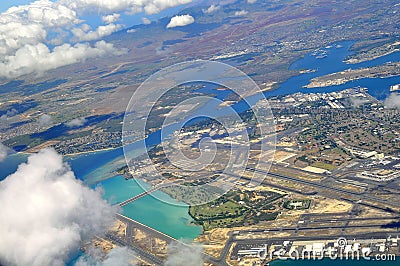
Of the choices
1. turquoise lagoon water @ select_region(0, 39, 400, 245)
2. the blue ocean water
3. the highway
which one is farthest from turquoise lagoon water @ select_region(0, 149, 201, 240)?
the blue ocean water

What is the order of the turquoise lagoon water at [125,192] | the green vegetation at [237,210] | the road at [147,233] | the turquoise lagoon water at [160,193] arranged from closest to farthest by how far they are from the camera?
the road at [147,233] < the green vegetation at [237,210] < the turquoise lagoon water at [125,192] < the turquoise lagoon water at [160,193]

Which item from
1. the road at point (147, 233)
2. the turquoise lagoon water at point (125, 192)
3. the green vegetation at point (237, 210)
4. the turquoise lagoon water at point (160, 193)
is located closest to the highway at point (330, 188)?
the green vegetation at point (237, 210)

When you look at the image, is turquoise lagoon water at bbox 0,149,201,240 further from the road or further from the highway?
the highway

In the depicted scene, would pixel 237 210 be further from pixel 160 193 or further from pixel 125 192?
pixel 125 192

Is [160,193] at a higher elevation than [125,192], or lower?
higher

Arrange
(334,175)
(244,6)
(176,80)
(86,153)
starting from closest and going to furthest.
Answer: (334,175) < (86,153) < (176,80) < (244,6)

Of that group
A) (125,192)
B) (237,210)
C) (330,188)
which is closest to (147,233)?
(237,210)

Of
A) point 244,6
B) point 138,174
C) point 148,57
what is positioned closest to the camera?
point 138,174

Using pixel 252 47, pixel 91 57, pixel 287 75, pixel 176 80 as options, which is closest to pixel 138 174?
pixel 176 80

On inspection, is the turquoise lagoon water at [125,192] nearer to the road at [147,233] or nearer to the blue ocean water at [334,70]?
the road at [147,233]

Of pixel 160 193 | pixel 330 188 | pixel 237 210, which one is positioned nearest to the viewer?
pixel 237 210

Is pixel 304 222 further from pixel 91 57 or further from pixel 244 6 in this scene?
pixel 244 6
